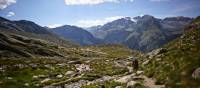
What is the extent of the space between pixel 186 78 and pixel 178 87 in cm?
162

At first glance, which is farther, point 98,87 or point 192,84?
point 98,87

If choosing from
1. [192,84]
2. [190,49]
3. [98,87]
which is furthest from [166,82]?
[98,87]

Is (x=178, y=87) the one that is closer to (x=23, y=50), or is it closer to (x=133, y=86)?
(x=133, y=86)

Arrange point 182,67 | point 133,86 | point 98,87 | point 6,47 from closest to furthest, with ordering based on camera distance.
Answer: point 182,67
point 133,86
point 98,87
point 6,47

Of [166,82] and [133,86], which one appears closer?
[166,82]

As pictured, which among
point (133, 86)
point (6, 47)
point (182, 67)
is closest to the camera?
point (182, 67)

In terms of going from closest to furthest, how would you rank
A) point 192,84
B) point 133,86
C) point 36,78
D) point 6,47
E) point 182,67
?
point 192,84 < point 182,67 < point 133,86 < point 36,78 < point 6,47

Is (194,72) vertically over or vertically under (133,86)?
over

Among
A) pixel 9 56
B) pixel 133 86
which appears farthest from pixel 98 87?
pixel 9 56

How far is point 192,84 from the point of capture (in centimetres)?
2258

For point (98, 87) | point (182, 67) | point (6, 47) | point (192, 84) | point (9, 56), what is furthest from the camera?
point (6, 47)

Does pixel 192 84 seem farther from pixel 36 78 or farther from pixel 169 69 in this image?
pixel 36 78

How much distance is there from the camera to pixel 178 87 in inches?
928

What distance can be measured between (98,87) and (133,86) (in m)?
8.74
